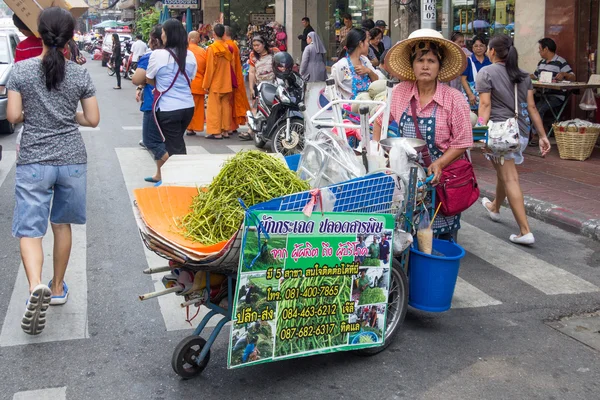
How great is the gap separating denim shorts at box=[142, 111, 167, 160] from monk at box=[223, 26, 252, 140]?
174 inches

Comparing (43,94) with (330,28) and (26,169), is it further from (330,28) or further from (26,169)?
(330,28)

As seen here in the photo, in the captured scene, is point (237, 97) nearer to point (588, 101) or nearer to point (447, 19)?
point (447, 19)

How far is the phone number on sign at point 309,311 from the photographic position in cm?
380

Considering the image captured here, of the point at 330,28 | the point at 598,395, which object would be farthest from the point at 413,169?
the point at 330,28

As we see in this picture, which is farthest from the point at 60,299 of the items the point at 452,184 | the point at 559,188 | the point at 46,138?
the point at 559,188

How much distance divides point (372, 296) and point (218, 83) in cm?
938

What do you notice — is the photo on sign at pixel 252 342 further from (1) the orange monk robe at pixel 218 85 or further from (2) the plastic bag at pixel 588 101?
(1) the orange monk robe at pixel 218 85

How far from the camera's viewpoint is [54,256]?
4945 mm

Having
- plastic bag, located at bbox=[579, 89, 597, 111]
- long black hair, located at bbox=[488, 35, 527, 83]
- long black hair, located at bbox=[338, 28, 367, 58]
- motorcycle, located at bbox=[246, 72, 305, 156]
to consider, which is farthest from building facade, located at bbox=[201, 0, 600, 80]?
long black hair, located at bbox=[488, 35, 527, 83]

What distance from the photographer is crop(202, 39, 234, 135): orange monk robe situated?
12.8m

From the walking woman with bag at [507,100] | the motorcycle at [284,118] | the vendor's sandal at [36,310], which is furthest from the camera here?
the motorcycle at [284,118]

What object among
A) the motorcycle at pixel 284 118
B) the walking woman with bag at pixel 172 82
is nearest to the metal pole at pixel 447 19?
the motorcycle at pixel 284 118

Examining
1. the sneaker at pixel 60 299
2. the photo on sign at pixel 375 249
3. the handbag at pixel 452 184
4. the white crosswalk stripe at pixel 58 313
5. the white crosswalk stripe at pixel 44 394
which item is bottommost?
the white crosswalk stripe at pixel 44 394

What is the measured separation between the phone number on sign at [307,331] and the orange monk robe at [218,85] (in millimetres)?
9339
